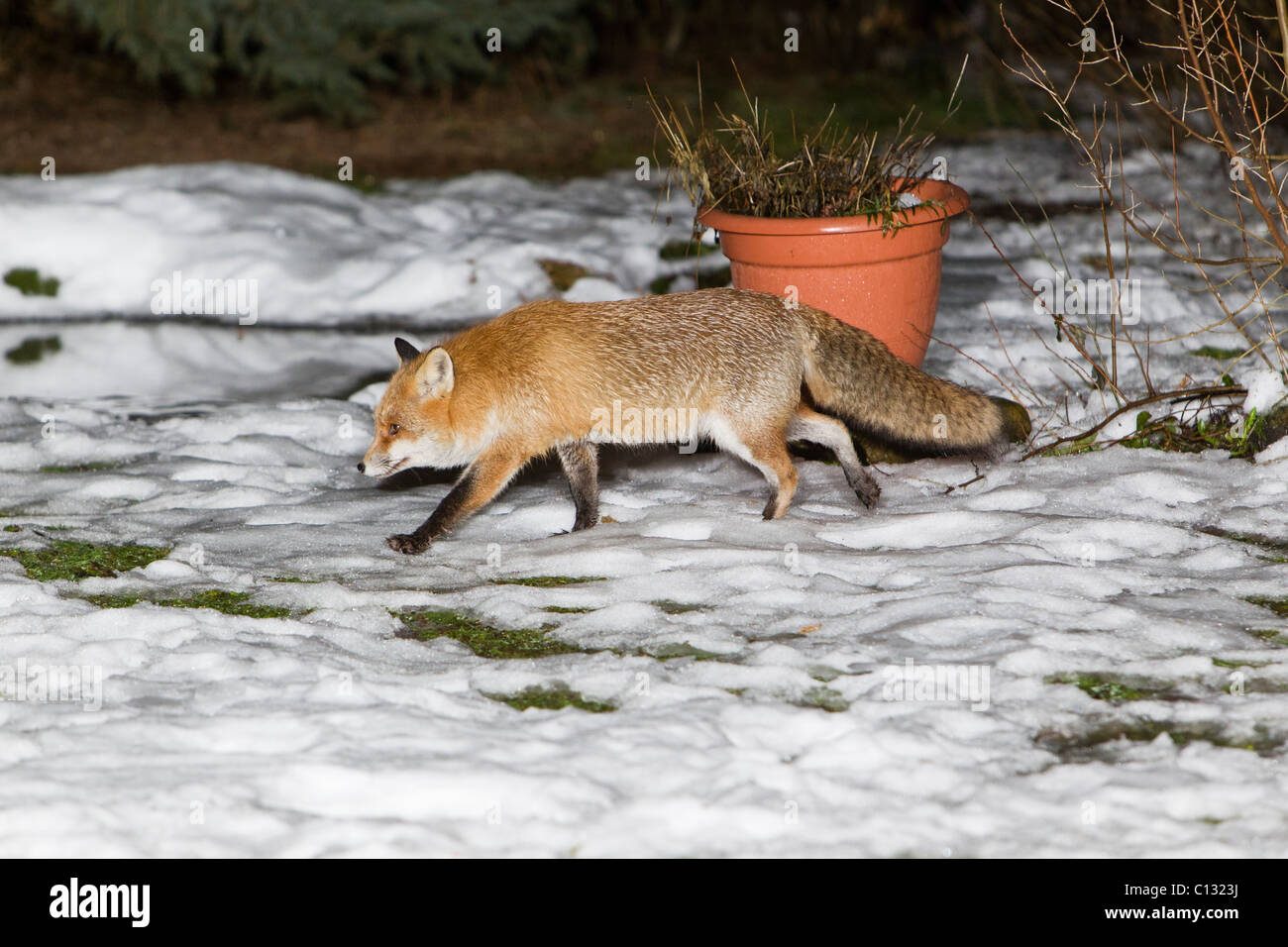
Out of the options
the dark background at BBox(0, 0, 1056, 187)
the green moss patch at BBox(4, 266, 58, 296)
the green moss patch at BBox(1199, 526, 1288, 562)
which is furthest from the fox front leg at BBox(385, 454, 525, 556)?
the dark background at BBox(0, 0, 1056, 187)

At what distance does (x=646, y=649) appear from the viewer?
3.78m

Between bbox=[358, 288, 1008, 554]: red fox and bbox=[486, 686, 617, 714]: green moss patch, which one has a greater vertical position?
bbox=[358, 288, 1008, 554]: red fox

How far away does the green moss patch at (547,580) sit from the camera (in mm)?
4309

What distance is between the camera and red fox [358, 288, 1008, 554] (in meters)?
4.84

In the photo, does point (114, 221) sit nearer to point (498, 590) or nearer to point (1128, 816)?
point (498, 590)

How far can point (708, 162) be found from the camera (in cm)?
588

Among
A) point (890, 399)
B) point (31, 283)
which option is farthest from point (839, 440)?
point (31, 283)

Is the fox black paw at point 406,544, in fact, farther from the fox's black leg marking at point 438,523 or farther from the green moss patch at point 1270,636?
the green moss patch at point 1270,636

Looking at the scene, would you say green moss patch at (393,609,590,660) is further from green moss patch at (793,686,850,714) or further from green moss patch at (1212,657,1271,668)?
green moss patch at (1212,657,1271,668)

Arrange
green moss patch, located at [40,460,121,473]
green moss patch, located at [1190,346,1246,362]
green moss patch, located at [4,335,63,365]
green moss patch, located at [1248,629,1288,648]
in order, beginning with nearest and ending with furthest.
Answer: green moss patch, located at [1248,629,1288,648] < green moss patch, located at [40,460,121,473] < green moss patch, located at [1190,346,1246,362] < green moss patch, located at [4,335,63,365]

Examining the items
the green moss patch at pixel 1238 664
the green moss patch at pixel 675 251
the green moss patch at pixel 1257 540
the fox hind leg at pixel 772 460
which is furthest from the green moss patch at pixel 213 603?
the green moss patch at pixel 675 251

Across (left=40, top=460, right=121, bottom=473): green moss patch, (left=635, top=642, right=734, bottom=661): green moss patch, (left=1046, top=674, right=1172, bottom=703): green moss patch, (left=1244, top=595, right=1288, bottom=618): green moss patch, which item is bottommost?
(left=635, top=642, right=734, bottom=661): green moss patch

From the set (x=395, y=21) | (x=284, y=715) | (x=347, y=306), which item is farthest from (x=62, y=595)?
(x=395, y=21)

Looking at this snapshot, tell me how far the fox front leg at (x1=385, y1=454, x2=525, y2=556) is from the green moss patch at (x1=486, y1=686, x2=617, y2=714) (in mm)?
1299
